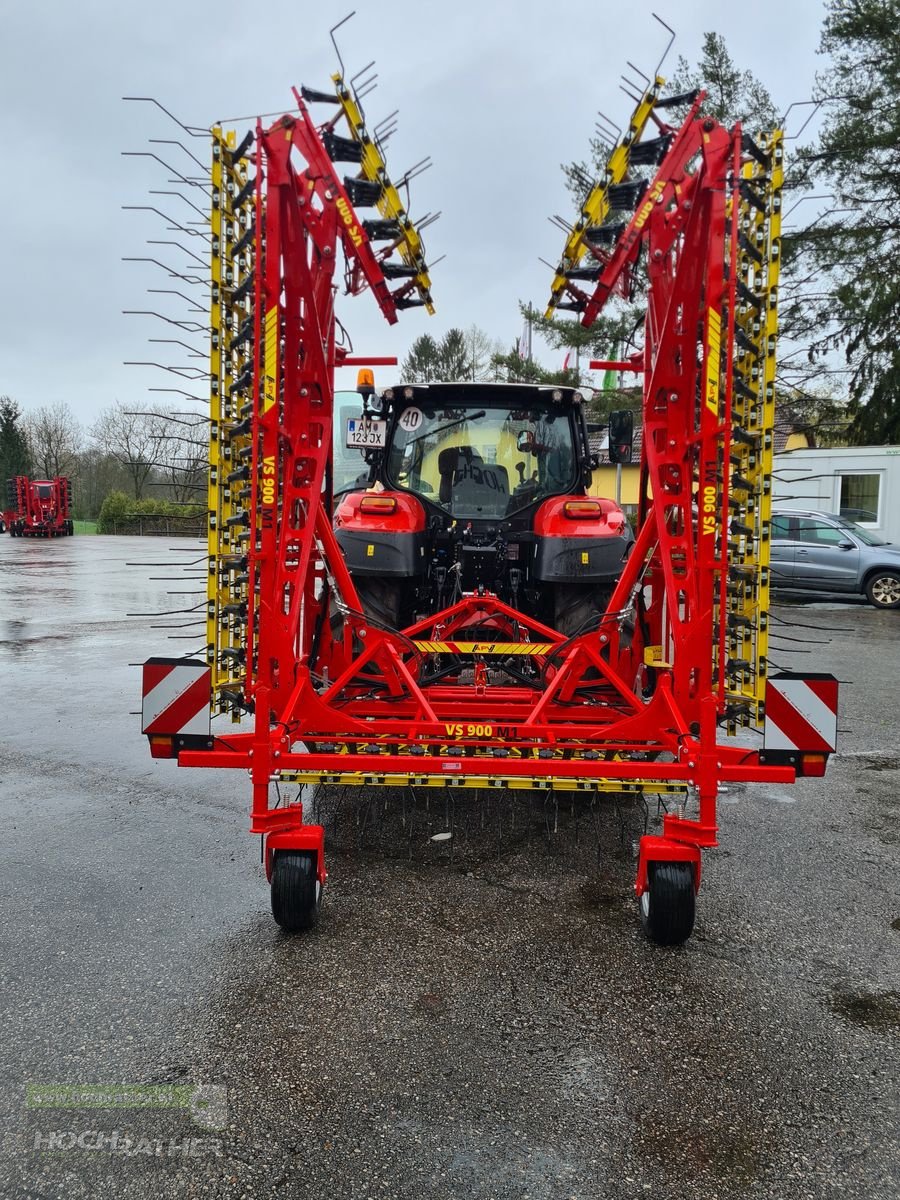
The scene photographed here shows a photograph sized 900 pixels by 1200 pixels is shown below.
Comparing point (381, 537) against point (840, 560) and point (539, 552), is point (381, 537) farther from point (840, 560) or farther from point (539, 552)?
point (840, 560)

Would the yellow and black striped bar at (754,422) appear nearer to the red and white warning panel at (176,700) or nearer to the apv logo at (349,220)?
the apv logo at (349,220)

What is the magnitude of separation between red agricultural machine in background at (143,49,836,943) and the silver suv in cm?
1058

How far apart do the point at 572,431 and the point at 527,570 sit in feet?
3.21

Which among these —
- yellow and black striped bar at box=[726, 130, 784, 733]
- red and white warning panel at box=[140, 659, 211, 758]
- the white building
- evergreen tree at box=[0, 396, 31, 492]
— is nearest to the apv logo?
yellow and black striped bar at box=[726, 130, 784, 733]

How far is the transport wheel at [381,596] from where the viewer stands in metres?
5.21

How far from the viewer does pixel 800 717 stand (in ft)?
12.0

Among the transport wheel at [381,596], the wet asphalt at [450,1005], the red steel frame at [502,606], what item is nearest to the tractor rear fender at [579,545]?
the red steel frame at [502,606]

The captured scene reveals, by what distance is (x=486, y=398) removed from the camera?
561 cm

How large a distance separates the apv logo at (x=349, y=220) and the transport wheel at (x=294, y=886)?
2.87 meters

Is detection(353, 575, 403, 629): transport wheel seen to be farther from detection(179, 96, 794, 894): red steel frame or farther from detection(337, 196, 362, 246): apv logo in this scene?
detection(337, 196, 362, 246): apv logo

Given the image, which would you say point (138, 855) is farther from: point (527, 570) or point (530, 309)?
point (530, 309)

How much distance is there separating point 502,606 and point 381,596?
890 mm

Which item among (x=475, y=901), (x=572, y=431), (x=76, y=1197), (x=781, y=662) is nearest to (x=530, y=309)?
(x=781, y=662)

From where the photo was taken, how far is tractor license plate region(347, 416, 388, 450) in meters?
5.43
